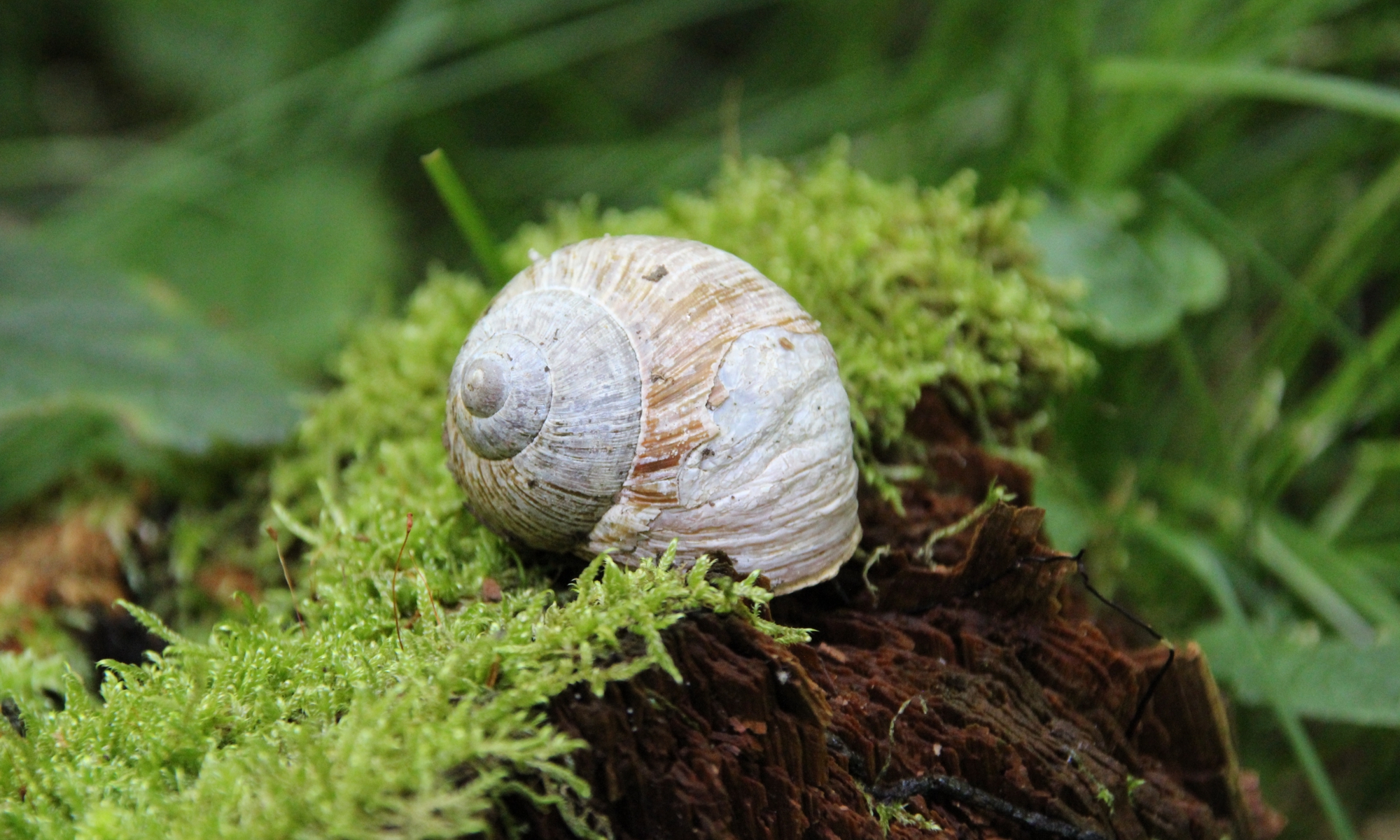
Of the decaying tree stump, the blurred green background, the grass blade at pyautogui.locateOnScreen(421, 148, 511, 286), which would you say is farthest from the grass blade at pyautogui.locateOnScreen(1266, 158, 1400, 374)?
the grass blade at pyautogui.locateOnScreen(421, 148, 511, 286)

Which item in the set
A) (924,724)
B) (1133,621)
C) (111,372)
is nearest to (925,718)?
(924,724)

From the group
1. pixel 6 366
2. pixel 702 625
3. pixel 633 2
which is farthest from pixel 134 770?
pixel 633 2

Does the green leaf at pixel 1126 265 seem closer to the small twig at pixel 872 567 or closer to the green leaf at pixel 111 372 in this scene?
the small twig at pixel 872 567

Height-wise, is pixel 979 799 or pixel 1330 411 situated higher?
pixel 1330 411

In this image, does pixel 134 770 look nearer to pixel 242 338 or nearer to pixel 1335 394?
pixel 242 338

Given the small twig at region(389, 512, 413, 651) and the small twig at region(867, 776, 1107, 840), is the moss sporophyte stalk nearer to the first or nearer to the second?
the small twig at region(389, 512, 413, 651)

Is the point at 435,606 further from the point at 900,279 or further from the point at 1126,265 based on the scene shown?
the point at 1126,265

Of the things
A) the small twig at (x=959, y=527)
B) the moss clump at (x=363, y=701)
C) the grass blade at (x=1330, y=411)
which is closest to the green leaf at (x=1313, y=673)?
the grass blade at (x=1330, y=411)
